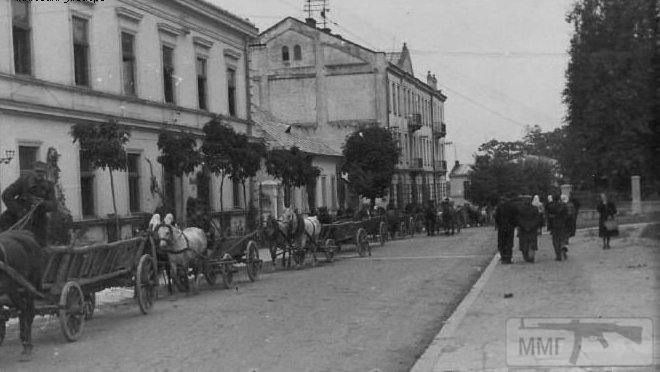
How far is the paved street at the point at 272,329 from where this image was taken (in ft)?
26.6

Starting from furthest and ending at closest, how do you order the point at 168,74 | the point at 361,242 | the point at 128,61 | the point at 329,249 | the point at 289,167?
the point at 289,167, the point at 168,74, the point at 128,61, the point at 361,242, the point at 329,249

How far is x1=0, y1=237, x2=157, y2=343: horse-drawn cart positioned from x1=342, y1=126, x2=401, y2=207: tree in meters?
28.9

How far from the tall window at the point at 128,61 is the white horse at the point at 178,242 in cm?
1035

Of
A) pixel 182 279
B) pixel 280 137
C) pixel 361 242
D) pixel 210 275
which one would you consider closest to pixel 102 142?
pixel 210 275

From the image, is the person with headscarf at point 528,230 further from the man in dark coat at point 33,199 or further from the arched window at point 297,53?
the arched window at point 297,53

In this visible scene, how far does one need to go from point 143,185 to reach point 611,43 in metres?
15.0

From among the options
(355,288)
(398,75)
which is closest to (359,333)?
(355,288)

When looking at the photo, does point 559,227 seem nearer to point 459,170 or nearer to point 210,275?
point 210,275

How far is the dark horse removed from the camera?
857 centimetres

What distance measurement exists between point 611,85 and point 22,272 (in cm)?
1030

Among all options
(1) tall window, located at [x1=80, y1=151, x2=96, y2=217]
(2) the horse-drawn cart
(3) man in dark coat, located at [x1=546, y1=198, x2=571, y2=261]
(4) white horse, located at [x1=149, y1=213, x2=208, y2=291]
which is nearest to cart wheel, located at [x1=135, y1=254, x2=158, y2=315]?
(2) the horse-drawn cart

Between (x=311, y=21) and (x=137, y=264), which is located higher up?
(x=311, y=21)

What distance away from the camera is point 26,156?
19.0m

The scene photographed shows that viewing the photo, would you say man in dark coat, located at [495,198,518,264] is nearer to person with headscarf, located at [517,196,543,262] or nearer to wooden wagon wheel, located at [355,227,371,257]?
person with headscarf, located at [517,196,543,262]
